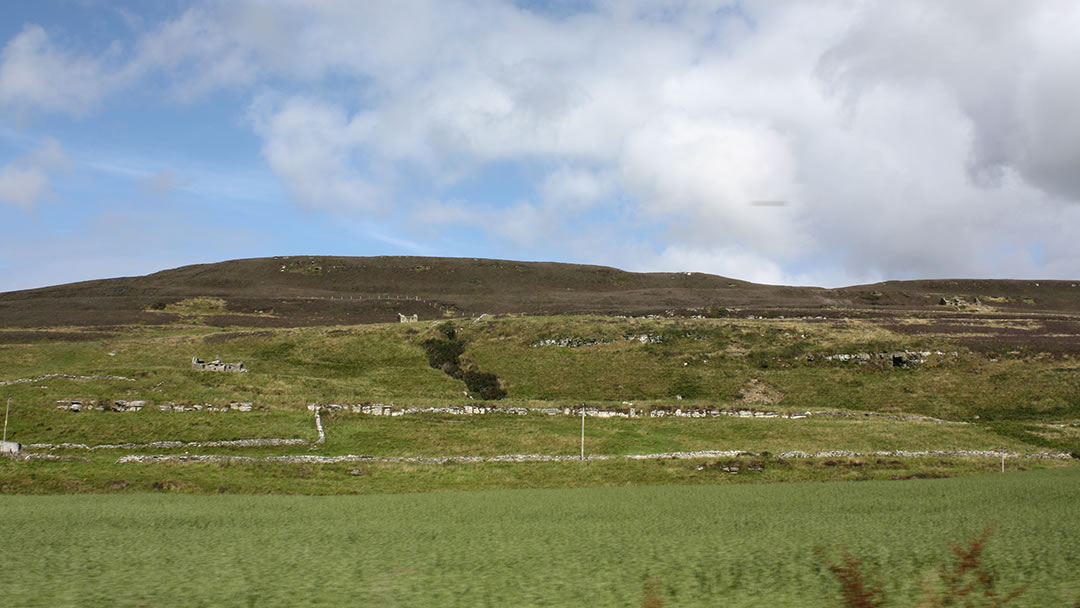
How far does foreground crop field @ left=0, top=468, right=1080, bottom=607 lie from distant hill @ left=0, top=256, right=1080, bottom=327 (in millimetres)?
79613

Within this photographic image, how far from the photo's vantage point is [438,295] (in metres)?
137

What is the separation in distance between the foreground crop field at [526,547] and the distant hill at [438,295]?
261 feet

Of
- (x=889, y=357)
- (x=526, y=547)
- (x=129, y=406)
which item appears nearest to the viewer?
(x=526, y=547)

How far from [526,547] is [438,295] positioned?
12370 cm

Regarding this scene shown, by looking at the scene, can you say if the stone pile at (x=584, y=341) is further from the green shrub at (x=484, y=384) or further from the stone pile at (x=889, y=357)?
the stone pile at (x=889, y=357)

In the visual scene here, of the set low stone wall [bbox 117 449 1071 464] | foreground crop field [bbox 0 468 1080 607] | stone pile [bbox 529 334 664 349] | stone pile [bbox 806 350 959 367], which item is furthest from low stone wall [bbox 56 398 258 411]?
stone pile [bbox 806 350 959 367]

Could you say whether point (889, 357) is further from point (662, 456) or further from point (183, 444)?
point (183, 444)

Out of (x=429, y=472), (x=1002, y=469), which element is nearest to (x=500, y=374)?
(x=429, y=472)

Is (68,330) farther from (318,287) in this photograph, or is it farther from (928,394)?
(928,394)

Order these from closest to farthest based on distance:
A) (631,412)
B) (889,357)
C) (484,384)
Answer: (631,412) < (484,384) < (889,357)

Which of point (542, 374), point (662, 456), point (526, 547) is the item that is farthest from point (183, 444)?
point (542, 374)

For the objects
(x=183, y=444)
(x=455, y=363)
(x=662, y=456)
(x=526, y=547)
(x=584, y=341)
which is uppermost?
(x=584, y=341)

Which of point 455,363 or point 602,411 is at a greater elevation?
point 455,363

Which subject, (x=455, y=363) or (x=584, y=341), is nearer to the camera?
(x=455, y=363)
